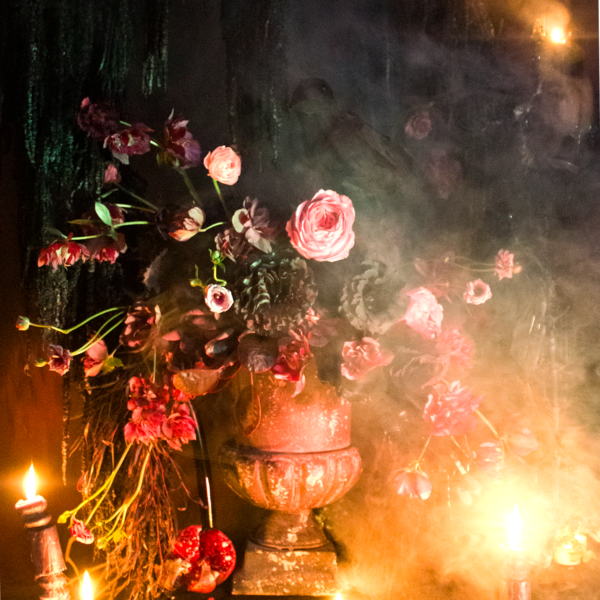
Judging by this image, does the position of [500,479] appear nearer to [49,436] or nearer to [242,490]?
[242,490]

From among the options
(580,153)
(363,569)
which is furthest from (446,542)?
(580,153)

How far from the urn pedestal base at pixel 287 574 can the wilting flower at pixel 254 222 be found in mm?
507

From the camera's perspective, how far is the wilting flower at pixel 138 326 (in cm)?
85

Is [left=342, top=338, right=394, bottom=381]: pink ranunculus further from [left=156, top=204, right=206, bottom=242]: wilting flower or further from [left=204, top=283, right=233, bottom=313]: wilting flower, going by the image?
[left=156, top=204, right=206, bottom=242]: wilting flower

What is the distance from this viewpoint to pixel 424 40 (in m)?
1.12

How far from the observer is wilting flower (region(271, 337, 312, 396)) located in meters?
0.79

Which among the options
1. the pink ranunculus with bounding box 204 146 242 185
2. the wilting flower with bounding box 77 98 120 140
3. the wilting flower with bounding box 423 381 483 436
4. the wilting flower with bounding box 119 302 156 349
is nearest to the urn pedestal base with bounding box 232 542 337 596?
the wilting flower with bounding box 423 381 483 436

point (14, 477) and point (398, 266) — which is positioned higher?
point (398, 266)

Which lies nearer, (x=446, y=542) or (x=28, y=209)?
(x=446, y=542)

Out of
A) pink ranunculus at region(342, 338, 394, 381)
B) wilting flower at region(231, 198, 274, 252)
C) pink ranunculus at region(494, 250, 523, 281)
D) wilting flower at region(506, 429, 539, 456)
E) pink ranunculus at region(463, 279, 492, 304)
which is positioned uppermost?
wilting flower at region(231, 198, 274, 252)

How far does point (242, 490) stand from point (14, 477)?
1.72ft

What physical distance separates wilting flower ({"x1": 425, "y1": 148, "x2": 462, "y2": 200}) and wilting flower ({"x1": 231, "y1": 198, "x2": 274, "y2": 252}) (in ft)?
1.33

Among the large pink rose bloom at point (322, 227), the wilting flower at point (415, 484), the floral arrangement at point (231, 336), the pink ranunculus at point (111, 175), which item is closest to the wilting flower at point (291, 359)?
the floral arrangement at point (231, 336)

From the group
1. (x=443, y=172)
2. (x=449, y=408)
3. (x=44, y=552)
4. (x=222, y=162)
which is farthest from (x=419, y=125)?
(x=44, y=552)
